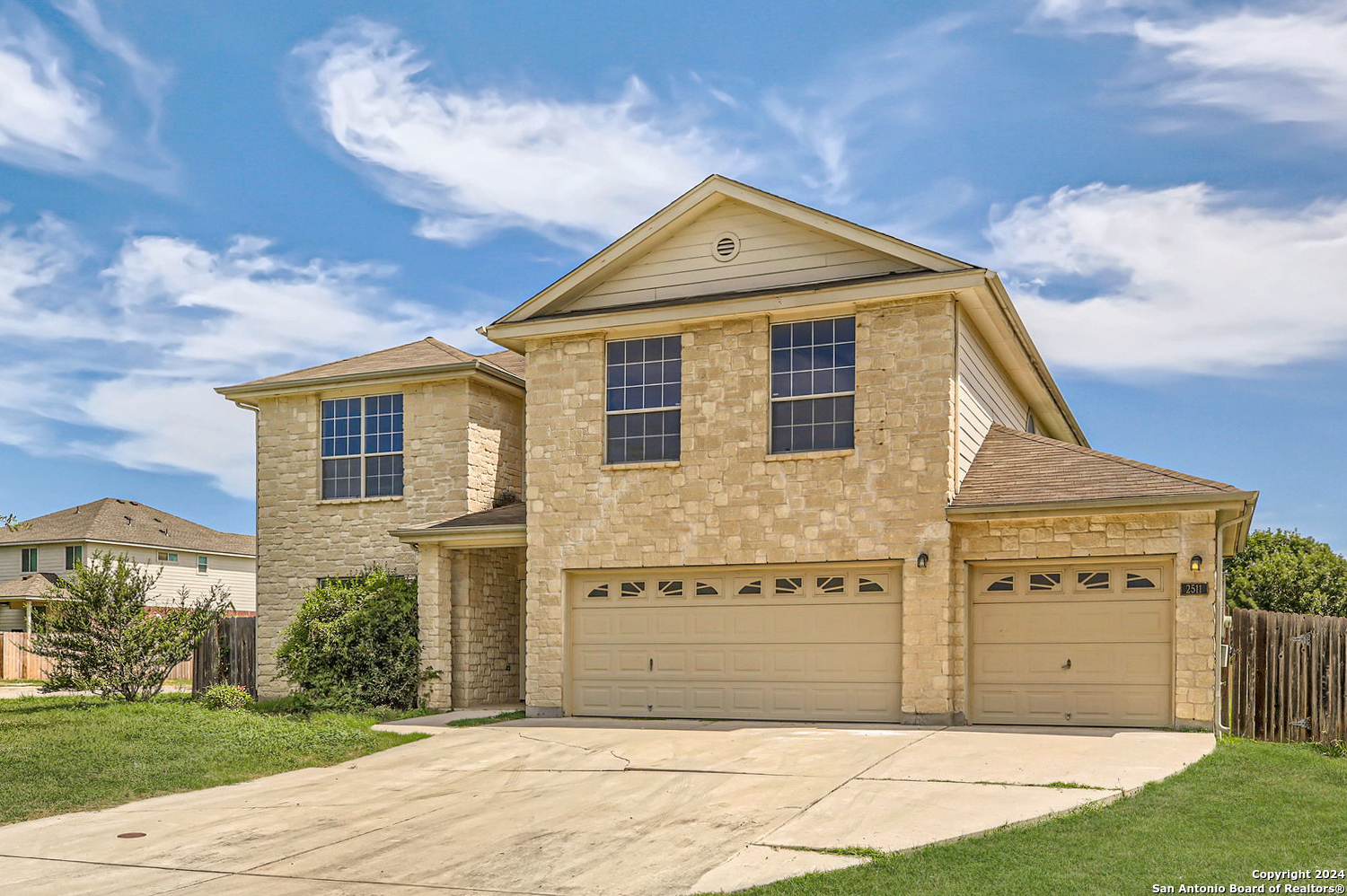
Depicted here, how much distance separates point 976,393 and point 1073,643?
421cm

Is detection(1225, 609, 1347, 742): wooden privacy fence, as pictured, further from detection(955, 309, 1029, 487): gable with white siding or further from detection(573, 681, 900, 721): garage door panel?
detection(573, 681, 900, 721): garage door panel

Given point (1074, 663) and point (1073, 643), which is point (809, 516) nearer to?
point (1073, 643)

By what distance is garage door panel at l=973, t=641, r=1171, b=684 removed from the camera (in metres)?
14.9

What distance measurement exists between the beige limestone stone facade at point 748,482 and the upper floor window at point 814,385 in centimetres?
20

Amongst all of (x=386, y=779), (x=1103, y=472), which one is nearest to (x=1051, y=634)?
(x=1103, y=472)

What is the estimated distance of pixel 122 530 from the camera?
→ 43812 mm

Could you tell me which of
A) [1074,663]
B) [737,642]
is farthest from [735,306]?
[1074,663]

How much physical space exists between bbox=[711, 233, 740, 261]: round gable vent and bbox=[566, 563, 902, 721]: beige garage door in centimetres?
474

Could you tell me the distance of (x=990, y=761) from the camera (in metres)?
12.2

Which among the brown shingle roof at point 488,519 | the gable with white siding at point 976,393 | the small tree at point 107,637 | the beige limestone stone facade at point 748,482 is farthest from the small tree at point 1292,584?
the small tree at point 107,637

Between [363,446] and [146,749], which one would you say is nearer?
[146,749]

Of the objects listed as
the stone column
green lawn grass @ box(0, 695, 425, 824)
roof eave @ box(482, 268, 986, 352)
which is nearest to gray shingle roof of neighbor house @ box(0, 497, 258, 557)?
green lawn grass @ box(0, 695, 425, 824)

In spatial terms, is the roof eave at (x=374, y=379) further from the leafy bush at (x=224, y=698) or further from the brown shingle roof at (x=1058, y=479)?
the brown shingle roof at (x=1058, y=479)

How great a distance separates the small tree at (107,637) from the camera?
62.5 feet
